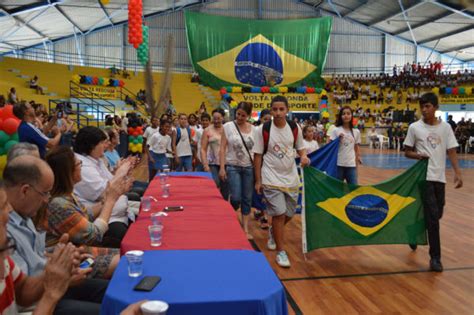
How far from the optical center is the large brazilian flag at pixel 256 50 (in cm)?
1914

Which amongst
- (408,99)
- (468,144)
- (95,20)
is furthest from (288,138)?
(95,20)

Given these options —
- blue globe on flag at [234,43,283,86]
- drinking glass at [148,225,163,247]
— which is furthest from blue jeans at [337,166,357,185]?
blue globe on flag at [234,43,283,86]

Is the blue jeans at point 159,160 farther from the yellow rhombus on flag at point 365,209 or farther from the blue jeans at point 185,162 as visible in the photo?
the yellow rhombus on flag at point 365,209

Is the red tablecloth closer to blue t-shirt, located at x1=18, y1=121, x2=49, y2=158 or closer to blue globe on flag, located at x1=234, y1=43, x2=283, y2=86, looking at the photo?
blue t-shirt, located at x1=18, y1=121, x2=49, y2=158

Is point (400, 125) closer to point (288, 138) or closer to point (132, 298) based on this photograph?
point (288, 138)

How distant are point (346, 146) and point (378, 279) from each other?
1.59 meters

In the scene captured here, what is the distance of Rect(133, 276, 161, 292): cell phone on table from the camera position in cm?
140

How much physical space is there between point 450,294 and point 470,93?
1982cm

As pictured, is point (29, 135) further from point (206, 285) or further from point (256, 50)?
point (256, 50)

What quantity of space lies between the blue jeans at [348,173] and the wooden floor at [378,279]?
751 mm

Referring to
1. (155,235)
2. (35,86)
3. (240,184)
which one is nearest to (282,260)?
(240,184)

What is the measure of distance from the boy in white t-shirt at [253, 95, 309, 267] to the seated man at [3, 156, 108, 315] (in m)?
2.06

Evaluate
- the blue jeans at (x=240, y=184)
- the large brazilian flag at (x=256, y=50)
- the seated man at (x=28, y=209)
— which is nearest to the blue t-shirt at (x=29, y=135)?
the blue jeans at (x=240, y=184)

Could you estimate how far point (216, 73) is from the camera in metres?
19.3
